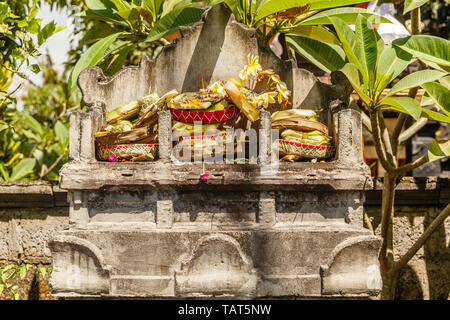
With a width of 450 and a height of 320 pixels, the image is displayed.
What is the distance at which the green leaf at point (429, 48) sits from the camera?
367cm

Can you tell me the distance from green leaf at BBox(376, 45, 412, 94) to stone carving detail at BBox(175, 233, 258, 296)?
1.54 metres

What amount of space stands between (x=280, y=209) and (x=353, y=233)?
0.53 meters

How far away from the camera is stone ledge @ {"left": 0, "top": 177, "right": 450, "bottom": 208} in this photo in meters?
4.75

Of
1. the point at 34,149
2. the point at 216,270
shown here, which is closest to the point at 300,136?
the point at 216,270

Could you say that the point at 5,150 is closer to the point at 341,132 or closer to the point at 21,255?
the point at 21,255

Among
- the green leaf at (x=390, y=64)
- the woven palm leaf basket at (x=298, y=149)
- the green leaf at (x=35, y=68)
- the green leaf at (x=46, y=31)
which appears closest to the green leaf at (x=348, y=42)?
the green leaf at (x=390, y=64)

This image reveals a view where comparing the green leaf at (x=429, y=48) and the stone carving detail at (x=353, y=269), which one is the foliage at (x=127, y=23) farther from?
the stone carving detail at (x=353, y=269)

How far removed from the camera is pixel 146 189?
12.2 ft

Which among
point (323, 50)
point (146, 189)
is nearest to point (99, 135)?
point (146, 189)

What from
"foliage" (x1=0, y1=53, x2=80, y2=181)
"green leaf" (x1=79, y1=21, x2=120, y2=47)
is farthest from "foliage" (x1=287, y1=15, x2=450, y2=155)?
"foliage" (x1=0, y1=53, x2=80, y2=181)

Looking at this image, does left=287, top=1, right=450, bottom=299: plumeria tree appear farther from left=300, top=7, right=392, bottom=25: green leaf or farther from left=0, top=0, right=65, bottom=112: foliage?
left=0, top=0, right=65, bottom=112: foliage

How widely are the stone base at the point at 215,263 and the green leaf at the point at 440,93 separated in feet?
3.39

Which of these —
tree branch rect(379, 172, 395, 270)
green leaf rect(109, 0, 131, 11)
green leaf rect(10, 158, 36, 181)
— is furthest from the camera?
green leaf rect(10, 158, 36, 181)

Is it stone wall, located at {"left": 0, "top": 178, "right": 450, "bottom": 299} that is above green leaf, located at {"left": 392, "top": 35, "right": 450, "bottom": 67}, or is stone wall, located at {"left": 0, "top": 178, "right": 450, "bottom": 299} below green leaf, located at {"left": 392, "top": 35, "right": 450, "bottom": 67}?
below
